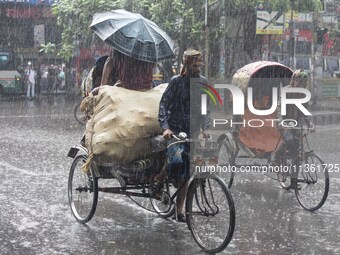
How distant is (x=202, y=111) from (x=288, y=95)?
6.98 ft

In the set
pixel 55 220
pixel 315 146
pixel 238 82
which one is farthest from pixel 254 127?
pixel 315 146

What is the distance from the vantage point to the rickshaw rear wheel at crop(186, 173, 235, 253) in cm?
585

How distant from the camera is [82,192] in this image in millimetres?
7250

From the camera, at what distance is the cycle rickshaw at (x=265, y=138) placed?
8141 millimetres

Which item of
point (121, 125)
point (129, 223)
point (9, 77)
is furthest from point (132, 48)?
point (9, 77)

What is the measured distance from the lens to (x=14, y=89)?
31469mm

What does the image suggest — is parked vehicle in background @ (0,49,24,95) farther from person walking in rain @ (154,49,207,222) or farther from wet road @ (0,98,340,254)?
person walking in rain @ (154,49,207,222)

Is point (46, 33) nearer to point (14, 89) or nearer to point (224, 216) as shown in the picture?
point (14, 89)

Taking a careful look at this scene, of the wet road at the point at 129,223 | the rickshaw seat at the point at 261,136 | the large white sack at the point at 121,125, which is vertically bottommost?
the wet road at the point at 129,223

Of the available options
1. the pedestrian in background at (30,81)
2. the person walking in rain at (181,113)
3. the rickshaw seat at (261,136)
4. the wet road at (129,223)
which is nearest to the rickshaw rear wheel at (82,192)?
the wet road at (129,223)

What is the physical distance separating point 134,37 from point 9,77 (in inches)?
1001

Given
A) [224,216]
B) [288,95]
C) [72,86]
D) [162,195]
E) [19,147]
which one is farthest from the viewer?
[72,86]

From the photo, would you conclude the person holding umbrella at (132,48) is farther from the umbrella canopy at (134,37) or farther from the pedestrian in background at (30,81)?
the pedestrian in background at (30,81)

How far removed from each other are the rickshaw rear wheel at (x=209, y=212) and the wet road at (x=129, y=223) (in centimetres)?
16
